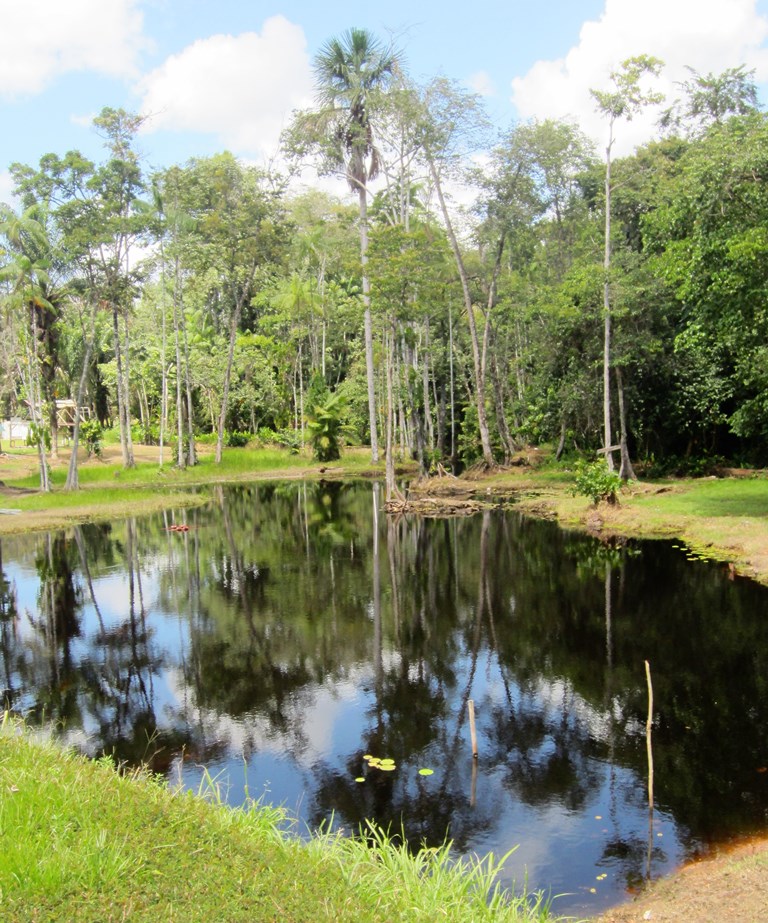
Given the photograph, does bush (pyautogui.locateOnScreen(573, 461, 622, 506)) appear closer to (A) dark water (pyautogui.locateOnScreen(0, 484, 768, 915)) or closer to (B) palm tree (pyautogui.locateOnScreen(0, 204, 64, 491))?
(A) dark water (pyautogui.locateOnScreen(0, 484, 768, 915))

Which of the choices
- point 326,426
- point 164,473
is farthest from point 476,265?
point 164,473

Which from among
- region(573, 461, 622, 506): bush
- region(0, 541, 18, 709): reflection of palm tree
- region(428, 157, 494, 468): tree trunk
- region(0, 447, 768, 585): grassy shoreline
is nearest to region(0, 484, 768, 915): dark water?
region(0, 541, 18, 709): reflection of palm tree

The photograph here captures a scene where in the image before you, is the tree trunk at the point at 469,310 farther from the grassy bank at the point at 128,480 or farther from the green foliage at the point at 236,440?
the green foliage at the point at 236,440

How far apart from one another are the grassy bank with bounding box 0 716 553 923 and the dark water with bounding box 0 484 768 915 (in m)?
1.31

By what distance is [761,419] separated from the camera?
76.3ft

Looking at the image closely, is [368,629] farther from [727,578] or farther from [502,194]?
[502,194]

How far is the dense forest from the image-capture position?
20828 mm

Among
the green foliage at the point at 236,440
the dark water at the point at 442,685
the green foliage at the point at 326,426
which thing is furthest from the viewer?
the green foliage at the point at 236,440

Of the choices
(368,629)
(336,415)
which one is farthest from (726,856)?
(336,415)

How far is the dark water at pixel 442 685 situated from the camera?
24.4ft

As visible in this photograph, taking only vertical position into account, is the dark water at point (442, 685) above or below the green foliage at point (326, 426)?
below

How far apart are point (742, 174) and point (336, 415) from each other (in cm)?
2955

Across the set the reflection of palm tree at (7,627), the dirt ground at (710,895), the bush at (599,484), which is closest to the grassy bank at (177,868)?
the dirt ground at (710,895)

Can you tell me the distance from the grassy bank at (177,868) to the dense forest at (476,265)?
15422mm
